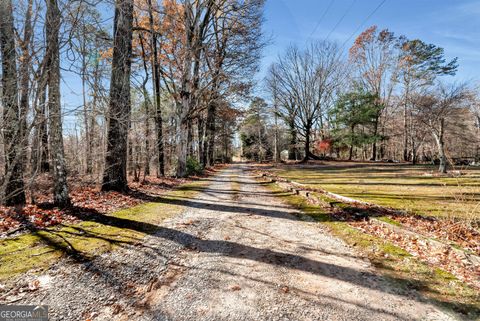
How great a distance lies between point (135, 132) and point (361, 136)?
25.3 metres

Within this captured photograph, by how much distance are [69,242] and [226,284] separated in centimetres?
258

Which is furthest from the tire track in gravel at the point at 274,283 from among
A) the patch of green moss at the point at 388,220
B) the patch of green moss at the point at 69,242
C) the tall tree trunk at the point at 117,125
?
the tall tree trunk at the point at 117,125

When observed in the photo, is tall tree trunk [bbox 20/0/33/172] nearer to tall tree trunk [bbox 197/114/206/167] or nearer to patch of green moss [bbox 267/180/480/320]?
patch of green moss [bbox 267/180/480/320]

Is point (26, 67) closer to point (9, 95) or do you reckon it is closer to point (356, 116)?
point (9, 95)

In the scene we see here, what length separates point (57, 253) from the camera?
10.2 feet

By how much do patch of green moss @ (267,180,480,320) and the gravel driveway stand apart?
183mm

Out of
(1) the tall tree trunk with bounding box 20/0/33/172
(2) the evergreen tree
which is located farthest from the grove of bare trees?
(2) the evergreen tree

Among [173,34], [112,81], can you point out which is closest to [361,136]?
[173,34]

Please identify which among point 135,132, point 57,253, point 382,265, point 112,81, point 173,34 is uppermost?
point 173,34

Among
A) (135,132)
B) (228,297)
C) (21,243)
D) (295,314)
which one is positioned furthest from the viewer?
(135,132)

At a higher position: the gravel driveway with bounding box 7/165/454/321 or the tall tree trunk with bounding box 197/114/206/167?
the tall tree trunk with bounding box 197/114/206/167

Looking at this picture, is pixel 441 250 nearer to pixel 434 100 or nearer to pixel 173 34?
pixel 434 100

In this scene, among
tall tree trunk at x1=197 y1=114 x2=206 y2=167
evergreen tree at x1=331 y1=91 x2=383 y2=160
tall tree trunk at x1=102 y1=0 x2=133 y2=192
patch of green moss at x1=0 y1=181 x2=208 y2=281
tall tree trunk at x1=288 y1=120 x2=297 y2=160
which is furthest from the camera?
tall tree trunk at x1=288 y1=120 x2=297 y2=160

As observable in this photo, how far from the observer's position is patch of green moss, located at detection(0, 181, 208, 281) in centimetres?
285
